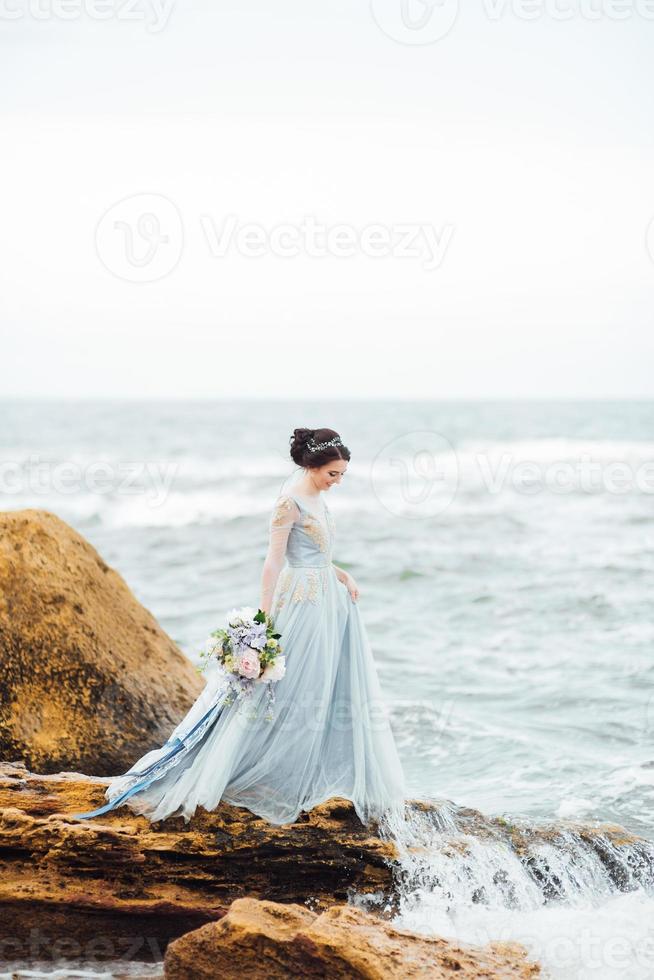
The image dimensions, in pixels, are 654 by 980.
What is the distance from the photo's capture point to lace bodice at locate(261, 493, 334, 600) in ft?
19.5

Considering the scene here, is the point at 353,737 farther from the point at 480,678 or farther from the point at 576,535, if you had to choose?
the point at 576,535

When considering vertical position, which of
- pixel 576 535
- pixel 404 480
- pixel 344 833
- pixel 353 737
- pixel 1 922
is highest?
pixel 404 480

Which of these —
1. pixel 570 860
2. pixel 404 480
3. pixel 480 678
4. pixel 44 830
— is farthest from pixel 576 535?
pixel 44 830

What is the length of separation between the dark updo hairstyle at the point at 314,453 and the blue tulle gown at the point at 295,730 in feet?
0.73

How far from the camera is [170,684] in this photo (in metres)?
6.95

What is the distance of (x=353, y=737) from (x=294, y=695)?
1.34ft

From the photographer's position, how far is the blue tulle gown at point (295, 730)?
5.59 metres

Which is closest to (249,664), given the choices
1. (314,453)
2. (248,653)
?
(248,653)

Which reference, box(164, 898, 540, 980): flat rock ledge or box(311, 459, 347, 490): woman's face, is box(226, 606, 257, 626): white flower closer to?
box(311, 459, 347, 490): woman's face

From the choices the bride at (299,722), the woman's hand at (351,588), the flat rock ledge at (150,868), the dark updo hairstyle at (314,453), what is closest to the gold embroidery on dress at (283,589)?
the bride at (299,722)

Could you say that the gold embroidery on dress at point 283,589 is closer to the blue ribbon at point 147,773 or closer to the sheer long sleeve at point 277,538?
the sheer long sleeve at point 277,538

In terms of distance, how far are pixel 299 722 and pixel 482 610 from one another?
32.0 feet

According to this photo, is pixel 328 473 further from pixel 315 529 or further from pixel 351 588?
pixel 351 588

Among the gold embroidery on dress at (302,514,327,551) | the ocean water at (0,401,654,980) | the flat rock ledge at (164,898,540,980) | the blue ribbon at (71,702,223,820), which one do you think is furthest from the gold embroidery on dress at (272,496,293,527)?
the flat rock ledge at (164,898,540,980)
